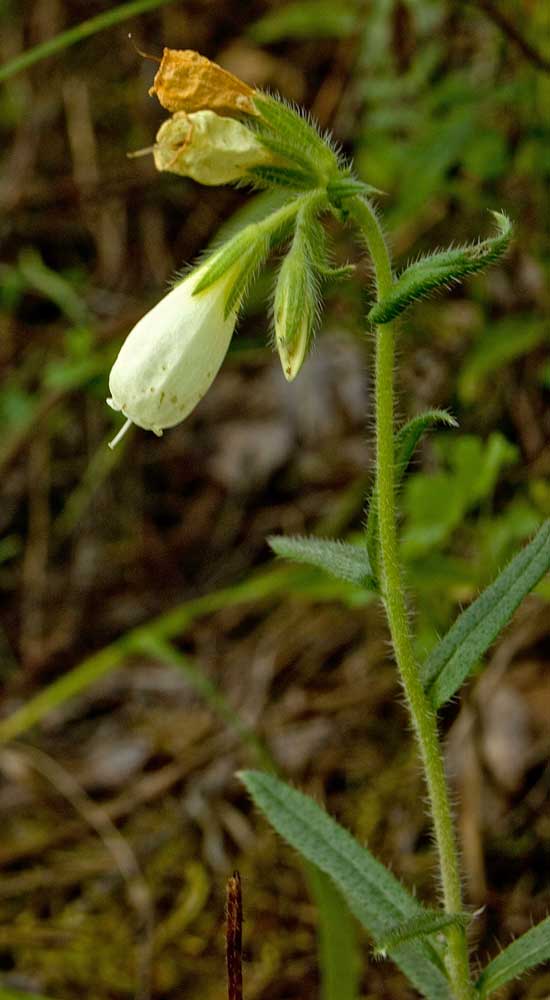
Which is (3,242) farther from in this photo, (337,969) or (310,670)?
(337,969)

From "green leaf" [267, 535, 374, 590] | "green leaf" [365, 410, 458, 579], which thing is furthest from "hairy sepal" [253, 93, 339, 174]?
"green leaf" [267, 535, 374, 590]

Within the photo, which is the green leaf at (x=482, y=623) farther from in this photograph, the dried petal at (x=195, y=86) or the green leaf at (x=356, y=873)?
the dried petal at (x=195, y=86)

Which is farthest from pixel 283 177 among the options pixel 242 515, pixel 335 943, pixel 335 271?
pixel 242 515

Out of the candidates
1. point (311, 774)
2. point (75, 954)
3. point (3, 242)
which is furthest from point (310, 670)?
point (3, 242)

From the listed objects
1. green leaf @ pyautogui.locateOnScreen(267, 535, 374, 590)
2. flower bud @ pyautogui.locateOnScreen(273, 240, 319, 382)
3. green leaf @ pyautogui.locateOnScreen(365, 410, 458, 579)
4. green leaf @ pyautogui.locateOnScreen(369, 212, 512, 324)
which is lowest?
green leaf @ pyautogui.locateOnScreen(267, 535, 374, 590)

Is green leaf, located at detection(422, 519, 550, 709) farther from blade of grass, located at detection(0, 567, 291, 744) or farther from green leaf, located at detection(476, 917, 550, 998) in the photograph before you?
blade of grass, located at detection(0, 567, 291, 744)

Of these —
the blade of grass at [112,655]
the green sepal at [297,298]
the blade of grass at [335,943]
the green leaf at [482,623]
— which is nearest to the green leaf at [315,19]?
the blade of grass at [112,655]
